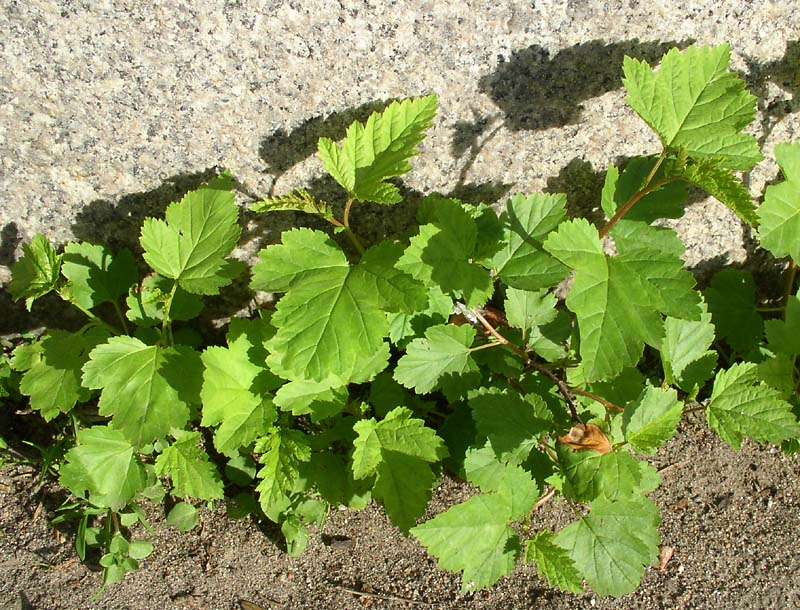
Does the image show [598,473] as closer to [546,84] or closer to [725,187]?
[725,187]

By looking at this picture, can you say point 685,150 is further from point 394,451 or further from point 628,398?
point 394,451

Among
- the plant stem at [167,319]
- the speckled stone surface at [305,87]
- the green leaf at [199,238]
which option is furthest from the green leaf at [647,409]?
the plant stem at [167,319]

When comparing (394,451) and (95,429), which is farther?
(95,429)

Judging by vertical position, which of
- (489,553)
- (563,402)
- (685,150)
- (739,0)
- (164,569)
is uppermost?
(739,0)

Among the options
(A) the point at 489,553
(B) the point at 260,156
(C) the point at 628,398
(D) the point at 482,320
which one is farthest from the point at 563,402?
(B) the point at 260,156

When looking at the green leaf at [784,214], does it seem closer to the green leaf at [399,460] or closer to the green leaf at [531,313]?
the green leaf at [531,313]

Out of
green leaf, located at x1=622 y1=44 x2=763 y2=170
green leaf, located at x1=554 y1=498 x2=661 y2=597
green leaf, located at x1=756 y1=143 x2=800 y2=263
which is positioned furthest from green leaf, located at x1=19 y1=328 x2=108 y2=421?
green leaf, located at x1=756 y1=143 x2=800 y2=263
